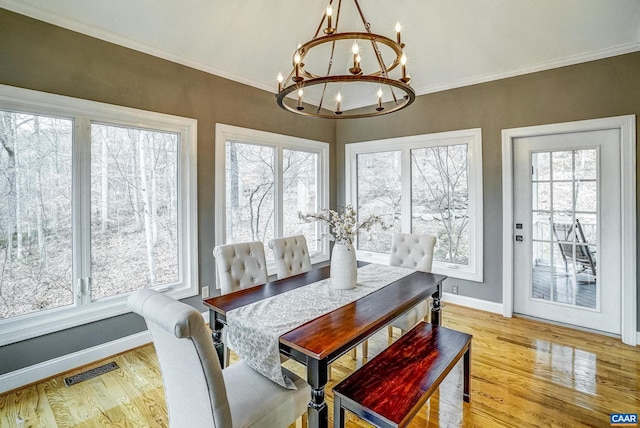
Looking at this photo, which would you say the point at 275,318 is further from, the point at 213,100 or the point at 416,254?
the point at 213,100

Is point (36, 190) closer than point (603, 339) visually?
Yes

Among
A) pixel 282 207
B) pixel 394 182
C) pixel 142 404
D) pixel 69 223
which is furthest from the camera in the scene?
pixel 394 182

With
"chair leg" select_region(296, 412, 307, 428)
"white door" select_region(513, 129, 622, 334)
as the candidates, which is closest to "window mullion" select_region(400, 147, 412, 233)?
"white door" select_region(513, 129, 622, 334)

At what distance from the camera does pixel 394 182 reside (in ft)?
14.7

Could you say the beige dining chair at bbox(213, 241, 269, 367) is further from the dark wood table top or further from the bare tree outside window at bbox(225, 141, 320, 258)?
the bare tree outside window at bbox(225, 141, 320, 258)

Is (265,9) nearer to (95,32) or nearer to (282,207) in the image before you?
(95,32)

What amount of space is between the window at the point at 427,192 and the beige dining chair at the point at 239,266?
7.91 ft

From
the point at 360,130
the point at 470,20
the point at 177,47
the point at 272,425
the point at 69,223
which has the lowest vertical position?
the point at 272,425

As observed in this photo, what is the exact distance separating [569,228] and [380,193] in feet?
7.21

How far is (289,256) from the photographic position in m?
2.82

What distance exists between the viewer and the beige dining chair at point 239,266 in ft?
7.71

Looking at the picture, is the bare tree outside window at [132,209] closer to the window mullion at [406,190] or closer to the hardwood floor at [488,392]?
the hardwood floor at [488,392]

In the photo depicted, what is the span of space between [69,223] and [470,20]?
4.01m

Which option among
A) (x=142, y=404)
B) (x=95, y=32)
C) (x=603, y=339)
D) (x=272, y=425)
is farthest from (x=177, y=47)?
(x=603, y=339)
